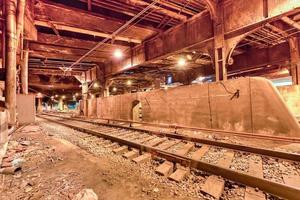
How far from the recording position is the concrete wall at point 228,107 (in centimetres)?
511

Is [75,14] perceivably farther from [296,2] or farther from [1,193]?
[296,2]

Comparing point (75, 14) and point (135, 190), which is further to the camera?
point (75, 14)

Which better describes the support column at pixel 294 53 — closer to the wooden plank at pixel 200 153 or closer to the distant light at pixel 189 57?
the distant light at pixel 189 57

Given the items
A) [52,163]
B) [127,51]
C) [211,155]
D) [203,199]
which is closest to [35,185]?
[52,163]

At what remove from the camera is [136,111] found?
1060cm

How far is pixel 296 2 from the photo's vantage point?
4.51 m

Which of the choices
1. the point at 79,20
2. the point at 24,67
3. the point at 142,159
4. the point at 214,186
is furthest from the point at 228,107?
the point at 24,67

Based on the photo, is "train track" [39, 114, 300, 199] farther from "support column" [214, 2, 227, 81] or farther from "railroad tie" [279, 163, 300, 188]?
"support column" [214, 2, 227, 81]

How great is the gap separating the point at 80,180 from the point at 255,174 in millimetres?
3043

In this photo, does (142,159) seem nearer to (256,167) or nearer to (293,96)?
(256,167)

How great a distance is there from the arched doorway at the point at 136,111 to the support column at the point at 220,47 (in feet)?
17.1

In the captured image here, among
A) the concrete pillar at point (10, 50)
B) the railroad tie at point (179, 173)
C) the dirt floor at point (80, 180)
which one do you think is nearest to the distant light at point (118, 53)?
the concrete pillar at point (10, 50)

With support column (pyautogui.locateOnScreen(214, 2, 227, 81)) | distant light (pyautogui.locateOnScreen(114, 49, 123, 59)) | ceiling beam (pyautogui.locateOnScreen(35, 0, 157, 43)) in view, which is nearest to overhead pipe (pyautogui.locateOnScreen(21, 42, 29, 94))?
ceiling beam (pyautogui.locateOnScreen(35, 0, 157, 43))

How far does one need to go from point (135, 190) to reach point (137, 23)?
7.43 metres
